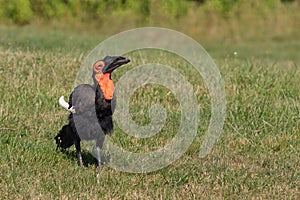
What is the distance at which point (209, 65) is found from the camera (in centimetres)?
1121

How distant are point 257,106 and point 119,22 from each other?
36.5 feet

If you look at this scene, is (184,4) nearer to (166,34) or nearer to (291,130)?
(166,34)

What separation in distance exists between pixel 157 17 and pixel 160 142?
41.6 ft

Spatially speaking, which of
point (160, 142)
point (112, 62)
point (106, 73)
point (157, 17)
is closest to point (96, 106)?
point (106, 73)

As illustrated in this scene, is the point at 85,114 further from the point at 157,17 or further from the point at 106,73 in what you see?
the point at 157,17

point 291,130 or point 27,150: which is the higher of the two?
point 27,150

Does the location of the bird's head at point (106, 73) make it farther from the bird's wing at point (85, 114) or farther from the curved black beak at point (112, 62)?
the bird's wing at point (85, 114)

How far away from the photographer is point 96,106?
20.1 ft

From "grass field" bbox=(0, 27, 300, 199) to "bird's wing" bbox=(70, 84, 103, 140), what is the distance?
1.34 feet

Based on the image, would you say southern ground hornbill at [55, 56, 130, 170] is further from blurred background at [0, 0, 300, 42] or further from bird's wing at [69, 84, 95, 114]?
blurred background at [0, 0, 300, 42]

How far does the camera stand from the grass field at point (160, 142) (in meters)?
6.01

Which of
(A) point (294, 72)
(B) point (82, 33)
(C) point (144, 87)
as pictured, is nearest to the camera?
(C) point (144, 87)

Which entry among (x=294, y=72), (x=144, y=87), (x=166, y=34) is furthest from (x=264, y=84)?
(x=166, y=34)

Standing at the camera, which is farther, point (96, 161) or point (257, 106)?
point (257, 106)
